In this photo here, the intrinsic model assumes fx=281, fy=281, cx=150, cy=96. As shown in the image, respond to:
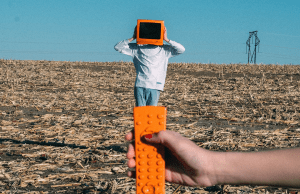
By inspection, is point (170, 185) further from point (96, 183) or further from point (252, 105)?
point (252, 105)

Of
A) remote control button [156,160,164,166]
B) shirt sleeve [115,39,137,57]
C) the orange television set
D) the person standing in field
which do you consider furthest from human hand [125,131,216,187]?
shirt sleeve [115,39,137,57]

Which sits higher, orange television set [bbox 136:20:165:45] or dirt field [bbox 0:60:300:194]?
orange television set [bbox 136:20:165:45]

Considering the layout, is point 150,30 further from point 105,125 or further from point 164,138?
point 105,125

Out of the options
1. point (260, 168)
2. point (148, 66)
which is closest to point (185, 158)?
point (260, 168)

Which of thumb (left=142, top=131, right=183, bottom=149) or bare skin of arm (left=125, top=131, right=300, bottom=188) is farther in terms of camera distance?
thumb (left=142, top=131, right=183, bottom=149)

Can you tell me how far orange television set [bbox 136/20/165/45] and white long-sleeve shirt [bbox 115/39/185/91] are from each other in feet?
3.27

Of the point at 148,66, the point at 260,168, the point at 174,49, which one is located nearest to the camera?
the point at 260,168

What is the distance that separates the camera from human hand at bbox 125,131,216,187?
1.98 m

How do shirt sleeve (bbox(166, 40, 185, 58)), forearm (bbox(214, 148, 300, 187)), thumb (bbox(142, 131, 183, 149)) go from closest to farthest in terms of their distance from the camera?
1. forearm (bbox(214, 148, 300, 187))
2. thumb (bbox(142, 131, 183, 149))
3. shirt sleeve (bbox(166, 40, 185, 58))

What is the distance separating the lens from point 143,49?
496 centimetres

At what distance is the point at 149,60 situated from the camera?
4.92 metres

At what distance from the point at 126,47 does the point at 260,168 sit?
364cm

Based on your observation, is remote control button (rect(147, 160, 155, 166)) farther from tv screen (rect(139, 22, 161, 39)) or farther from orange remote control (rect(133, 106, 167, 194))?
tv screen (rect(139, 22, 161, 39))

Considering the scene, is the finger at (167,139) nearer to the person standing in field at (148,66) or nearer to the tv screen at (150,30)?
the tv screen at (150,30)
